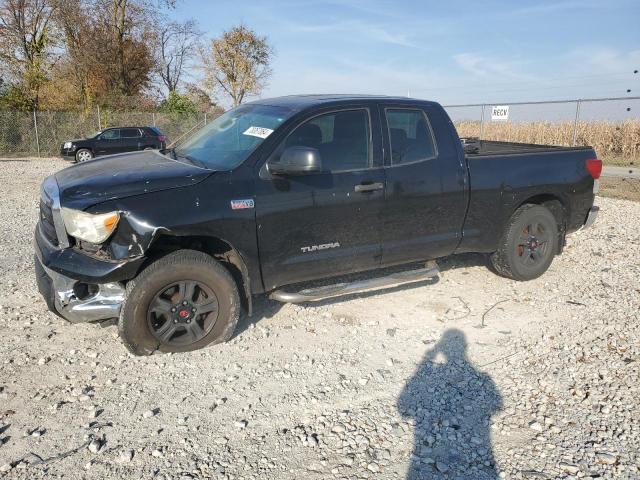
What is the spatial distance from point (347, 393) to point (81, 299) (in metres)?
2.01

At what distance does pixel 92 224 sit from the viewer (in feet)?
11.4

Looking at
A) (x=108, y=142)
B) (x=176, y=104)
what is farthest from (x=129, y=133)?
(x=176, y=104)

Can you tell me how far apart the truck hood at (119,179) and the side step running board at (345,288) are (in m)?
1.16

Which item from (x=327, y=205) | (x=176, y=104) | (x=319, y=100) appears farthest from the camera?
(x=176, y=104)

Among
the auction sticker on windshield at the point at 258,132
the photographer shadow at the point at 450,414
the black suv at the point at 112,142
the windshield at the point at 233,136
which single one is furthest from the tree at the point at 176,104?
the photographer shadow at the point at 450,414

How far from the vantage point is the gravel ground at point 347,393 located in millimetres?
2791

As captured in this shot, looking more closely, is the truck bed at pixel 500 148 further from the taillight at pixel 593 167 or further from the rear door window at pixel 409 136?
the rear door window at pixel 409 136

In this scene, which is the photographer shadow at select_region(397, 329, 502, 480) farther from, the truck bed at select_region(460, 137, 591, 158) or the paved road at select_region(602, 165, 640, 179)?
the paved road at select_region(602, 165, 640, 179)

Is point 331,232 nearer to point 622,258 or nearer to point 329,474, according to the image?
point 329,474

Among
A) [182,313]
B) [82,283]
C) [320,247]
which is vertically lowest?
[182,313]

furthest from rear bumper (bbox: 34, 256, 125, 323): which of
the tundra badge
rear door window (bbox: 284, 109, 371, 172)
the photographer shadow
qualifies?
the photographer shadow

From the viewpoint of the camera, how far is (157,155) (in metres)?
4.69

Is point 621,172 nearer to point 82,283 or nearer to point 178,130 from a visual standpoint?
point 82,283

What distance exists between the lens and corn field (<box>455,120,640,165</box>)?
17797 mm
